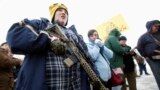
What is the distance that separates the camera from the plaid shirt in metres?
3.41

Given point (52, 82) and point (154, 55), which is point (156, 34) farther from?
point (52, 82)

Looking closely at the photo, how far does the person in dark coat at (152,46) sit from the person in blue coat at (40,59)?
4.41 meters

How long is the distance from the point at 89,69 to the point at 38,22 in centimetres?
65

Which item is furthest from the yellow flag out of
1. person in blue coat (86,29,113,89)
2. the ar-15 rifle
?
the ar-15 rifle

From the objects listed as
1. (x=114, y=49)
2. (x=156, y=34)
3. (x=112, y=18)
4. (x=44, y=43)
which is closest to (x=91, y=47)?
(x=114, y=49)

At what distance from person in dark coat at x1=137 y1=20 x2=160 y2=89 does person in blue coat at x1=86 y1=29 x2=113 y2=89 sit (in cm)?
152

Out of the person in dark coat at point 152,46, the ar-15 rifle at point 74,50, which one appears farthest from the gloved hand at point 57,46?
the person in dark coat at point 152,46

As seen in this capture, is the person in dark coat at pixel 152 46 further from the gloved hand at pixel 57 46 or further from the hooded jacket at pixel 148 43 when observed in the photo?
the gloved hand at pixel 57 46

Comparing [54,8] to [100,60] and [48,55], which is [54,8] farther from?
[100,60]

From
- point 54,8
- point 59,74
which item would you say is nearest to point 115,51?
point 54,8

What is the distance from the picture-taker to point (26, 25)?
11.3 feet

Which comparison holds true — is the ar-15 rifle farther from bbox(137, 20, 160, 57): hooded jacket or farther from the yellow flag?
the yellow flag

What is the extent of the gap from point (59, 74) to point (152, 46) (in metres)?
4.76

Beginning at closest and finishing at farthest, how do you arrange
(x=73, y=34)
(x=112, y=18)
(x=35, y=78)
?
1. (x=35, y=78)
2. (x=73, y=34)
3. (x=112, y=18)
